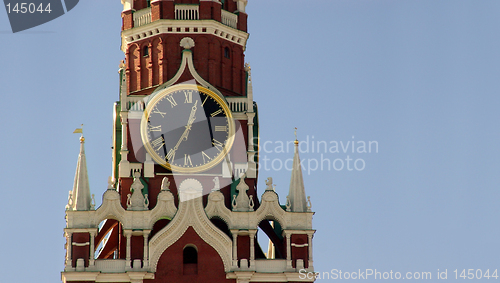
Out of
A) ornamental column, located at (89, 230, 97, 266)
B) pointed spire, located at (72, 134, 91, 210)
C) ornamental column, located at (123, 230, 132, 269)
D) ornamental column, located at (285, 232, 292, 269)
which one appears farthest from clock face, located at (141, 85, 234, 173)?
ornamental column, located at (285, 232, 292, 269)

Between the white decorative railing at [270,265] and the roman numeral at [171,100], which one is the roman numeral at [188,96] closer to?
the roman numeral at [171,100]

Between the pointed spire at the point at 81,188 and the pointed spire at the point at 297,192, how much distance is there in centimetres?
833

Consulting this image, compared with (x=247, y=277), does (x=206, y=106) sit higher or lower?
higher

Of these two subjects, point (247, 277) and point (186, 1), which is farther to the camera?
point (186, 1)

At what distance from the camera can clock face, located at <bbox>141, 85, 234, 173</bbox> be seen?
62625 mm

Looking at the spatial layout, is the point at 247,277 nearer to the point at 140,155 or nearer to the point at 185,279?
the point at 185,279

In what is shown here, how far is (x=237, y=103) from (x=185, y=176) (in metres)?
4.16

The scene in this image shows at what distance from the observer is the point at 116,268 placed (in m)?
60.2

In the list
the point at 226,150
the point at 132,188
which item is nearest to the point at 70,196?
the point at 132,188

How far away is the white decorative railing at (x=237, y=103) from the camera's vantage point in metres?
64.2

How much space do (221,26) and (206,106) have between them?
4055 millimetres

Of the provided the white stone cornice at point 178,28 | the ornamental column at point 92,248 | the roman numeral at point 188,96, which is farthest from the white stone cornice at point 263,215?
the white stone cornice at point 178,28

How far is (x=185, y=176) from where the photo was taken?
62.6 m

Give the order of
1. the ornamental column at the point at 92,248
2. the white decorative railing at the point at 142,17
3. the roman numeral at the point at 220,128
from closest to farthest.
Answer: the ornamental column at the point at 92,248
the roman numeral at the point at 220,128
the white decorative railing at the point at 142,17
